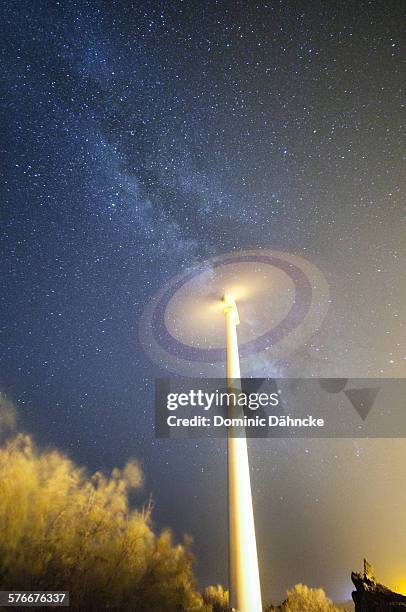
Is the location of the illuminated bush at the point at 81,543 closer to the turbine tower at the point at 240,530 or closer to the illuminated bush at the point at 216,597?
the illuminated bush at the point at 216,597

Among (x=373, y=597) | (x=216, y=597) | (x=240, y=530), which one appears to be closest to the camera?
(x=373, y=597)

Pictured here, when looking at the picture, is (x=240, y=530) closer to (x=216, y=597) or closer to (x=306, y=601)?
(x=216, y=597)

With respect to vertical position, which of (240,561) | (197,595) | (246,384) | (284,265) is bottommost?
(197,595)

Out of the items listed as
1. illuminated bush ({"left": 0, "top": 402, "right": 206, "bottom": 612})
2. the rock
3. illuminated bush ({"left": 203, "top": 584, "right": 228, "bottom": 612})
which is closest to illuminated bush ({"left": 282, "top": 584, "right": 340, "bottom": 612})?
illuminated bush ({"left": 203, "top": 584, "right": 228, "bottom": 612})

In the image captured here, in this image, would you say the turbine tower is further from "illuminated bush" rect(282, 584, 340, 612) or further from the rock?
"illuminated bush" rect(282, 584, 340, 612)

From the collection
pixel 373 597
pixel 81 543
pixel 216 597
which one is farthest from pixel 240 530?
pixel 216 597

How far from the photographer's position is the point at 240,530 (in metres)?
16.4

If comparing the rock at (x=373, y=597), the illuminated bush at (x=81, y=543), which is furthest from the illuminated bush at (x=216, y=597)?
the rock at (x=373, y=597)

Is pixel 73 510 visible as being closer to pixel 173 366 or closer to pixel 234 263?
pixel 173 366

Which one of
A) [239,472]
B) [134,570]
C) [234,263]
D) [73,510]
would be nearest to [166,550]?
[134,570]

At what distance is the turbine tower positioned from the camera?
15086mm

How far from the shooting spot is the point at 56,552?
67.7 feet

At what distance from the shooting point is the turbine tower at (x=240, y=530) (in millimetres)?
15086

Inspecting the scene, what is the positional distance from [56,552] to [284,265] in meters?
18.5
